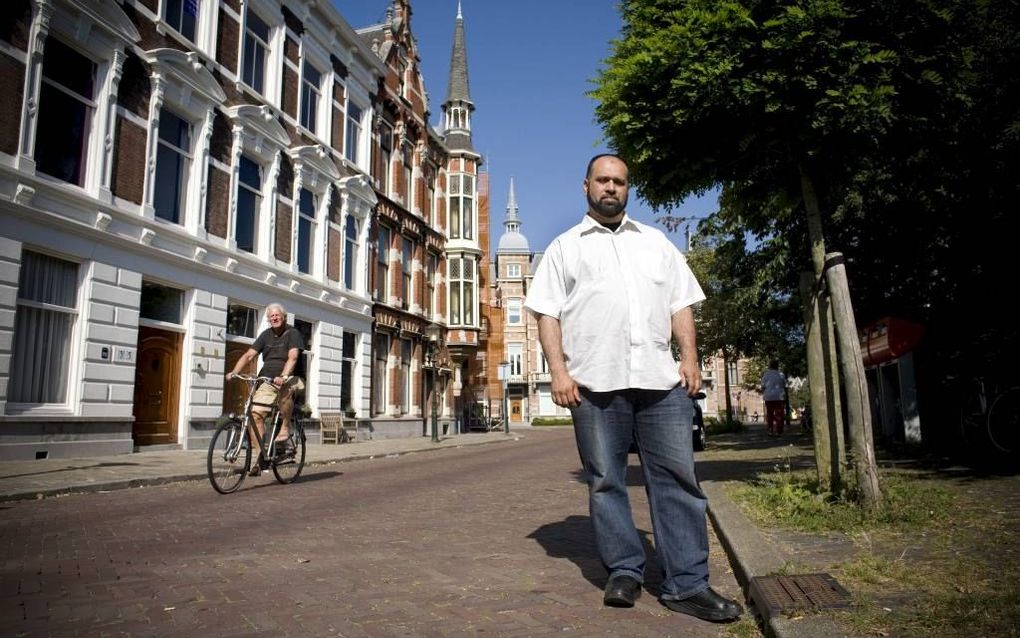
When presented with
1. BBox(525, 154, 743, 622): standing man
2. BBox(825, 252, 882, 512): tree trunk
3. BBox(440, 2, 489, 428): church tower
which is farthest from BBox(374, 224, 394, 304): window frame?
BBox(525, 154, 743, 622): standing man

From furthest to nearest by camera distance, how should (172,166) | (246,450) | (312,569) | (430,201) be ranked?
(430,201) < (172,166) < (246,450) < (312,569)

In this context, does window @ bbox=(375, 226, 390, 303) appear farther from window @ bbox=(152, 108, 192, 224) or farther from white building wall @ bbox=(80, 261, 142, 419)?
white building wall @ bbox=(80, 261, 142, 419)

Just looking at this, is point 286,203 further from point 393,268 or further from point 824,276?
point 824,276

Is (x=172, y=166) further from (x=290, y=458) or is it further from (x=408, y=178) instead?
(x=408, y=178)

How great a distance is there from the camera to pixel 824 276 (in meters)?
5.41

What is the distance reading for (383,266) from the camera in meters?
25.6

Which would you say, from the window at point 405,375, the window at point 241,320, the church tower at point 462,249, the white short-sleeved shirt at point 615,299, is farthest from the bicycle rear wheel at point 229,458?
the church tower at point 462,249

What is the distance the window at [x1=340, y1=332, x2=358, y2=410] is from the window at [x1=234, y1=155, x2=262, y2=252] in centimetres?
577

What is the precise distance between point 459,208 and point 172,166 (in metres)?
17.5

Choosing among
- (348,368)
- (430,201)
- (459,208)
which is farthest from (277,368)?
(459,208)

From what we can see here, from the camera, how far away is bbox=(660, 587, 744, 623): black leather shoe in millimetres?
3006

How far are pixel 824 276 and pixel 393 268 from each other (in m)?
21.7

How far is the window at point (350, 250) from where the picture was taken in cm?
2266

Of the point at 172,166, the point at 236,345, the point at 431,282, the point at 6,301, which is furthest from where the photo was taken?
the point at 431,282
